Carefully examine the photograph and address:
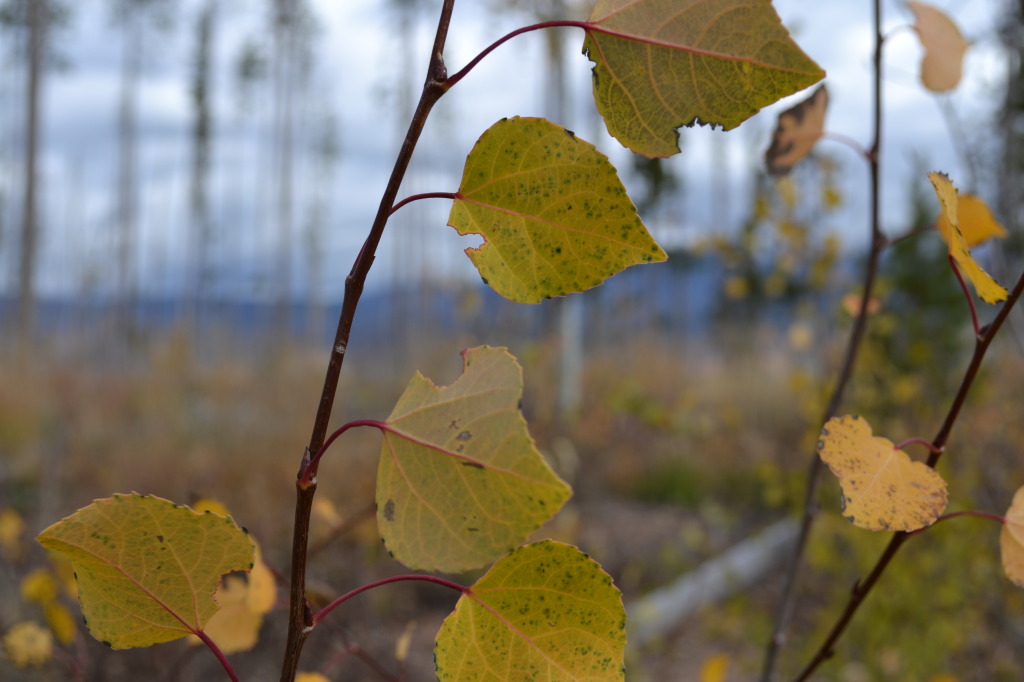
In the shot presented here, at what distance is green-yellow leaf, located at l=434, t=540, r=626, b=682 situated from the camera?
0.87 ft

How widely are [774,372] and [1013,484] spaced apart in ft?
17.8

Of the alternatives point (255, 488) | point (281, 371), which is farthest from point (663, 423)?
point (281, 371)

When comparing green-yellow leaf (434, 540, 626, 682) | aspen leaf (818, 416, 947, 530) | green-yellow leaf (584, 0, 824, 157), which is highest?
green-yellow leaf (584, 0, 824, 157)

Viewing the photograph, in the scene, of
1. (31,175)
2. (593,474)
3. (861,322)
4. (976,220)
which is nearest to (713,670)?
(861,322)

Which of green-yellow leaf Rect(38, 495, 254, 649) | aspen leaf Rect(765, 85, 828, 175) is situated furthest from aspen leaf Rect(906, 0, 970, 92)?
green-yellow leaf Rect(38, 495, 254, 649)

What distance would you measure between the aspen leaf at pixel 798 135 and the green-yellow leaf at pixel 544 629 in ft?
1.19

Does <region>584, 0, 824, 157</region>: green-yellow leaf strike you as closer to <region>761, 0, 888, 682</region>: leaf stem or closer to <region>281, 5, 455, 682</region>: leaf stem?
<region>281, 5, 455, 682</region>: leaf stem

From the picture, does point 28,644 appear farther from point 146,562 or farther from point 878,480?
point 878,480

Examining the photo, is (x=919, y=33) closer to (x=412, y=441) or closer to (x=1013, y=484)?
(x=412, y=441)

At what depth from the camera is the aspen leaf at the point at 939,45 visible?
464 mm

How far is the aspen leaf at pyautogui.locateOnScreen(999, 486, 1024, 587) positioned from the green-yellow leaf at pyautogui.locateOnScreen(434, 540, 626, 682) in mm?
185

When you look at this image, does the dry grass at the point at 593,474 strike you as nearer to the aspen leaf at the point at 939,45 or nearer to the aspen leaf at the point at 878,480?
the aspen leaf at the point at 878,480

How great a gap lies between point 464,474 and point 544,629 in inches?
2.7

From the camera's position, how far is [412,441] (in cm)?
26
